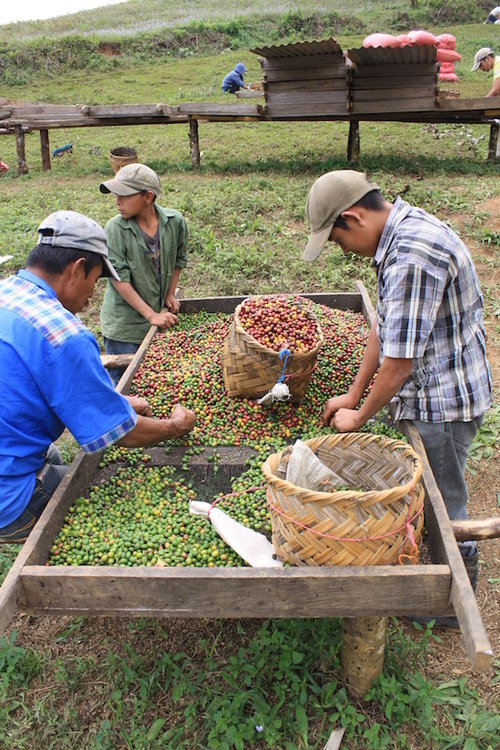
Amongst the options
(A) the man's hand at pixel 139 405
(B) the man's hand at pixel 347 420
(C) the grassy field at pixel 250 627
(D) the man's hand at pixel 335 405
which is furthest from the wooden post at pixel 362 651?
(A) the man's hand at pixel 139 405

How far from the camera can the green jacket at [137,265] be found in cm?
475

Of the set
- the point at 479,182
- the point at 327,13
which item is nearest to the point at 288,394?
the point at 479,182

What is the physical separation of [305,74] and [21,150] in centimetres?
679

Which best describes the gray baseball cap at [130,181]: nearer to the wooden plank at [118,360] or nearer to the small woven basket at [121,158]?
the wooden plank at [118,360]

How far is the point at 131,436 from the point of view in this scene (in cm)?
309

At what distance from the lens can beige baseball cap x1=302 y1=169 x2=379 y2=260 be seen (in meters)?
2.72

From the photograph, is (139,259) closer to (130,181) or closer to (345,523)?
(130,181)

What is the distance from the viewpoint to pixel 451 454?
3.17 meters

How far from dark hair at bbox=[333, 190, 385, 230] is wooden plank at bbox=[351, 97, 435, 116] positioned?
974 cm

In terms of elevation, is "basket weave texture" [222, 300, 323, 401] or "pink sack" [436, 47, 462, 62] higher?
"pink sack" [436, 47, 462, 62]

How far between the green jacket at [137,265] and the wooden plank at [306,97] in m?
8.01

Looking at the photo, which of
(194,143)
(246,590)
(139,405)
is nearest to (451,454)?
(246,590)

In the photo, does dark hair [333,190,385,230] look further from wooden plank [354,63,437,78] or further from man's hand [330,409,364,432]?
wooden plank [354,63,437,78]

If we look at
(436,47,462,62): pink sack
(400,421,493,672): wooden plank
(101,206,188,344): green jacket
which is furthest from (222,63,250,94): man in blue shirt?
(400,421,493,672): wooden plank
